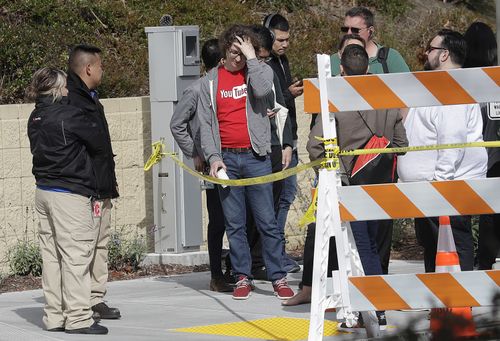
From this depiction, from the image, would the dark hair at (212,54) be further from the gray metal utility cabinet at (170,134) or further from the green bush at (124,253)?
the green bush at (124,253)

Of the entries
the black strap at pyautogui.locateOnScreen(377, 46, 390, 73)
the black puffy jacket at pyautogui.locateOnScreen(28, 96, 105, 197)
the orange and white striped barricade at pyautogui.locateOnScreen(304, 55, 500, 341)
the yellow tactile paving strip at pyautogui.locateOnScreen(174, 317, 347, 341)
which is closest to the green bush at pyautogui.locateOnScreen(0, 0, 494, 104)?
the black strap at pyautogui.locateOnScreen(377, 46, 390, 73)

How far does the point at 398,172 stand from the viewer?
762 cm

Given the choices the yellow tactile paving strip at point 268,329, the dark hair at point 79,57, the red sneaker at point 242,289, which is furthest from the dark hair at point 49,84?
the red sneaker at point 242,289

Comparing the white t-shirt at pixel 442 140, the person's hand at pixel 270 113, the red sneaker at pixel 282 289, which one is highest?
the person's hand at pixel 270 113

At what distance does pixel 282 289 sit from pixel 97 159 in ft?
6.36

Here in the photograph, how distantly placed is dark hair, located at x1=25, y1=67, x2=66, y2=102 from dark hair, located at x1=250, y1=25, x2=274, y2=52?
1990 mm

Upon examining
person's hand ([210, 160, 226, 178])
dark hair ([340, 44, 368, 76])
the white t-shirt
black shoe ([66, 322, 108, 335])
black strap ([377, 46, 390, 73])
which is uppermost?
black strap ([377, 46, 390, 73])

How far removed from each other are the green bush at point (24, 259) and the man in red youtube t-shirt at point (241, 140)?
2154 millimetres

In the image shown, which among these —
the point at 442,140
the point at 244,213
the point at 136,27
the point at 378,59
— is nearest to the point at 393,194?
the point at 442,140

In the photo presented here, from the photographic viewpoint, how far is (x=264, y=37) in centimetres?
900

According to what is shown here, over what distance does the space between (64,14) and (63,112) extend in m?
5.86

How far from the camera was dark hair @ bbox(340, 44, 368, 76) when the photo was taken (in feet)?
23.9

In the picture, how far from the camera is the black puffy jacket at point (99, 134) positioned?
7.40 metres

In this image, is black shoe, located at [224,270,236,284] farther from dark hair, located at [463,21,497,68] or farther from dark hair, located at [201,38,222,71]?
dark hair, located at [463,21,497,68]
